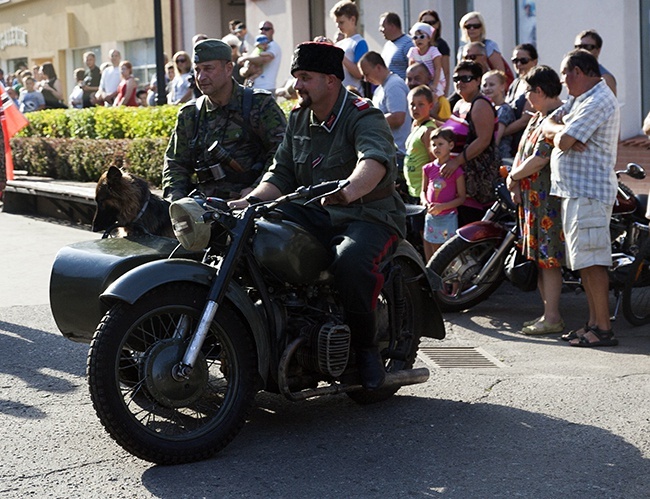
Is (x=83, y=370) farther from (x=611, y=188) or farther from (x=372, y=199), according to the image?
(x=611, y=188)

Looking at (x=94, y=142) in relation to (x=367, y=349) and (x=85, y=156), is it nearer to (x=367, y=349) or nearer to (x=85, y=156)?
(x=85, y=156)

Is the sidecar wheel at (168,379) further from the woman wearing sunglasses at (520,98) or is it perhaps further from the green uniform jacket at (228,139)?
the woman wearing sunglasses at (520,98)

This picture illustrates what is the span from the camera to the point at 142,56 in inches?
1206

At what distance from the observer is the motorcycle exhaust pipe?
5636mm

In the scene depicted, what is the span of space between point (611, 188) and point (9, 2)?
32763 millimetres

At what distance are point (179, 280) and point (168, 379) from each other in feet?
1.46

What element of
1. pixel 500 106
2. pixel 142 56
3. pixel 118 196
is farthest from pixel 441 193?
pixel 142 56

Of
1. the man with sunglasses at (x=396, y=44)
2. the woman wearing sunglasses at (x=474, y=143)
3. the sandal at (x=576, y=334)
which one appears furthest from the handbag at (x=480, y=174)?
the man with sunglasses at (x=396, y=44)

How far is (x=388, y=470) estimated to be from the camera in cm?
519

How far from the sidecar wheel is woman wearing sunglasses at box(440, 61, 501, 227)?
4.38m

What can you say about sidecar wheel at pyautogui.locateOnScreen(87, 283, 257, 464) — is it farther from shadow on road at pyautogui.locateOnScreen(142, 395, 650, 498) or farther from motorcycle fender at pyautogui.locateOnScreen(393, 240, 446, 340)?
motorcycle fender at pyautogui.locateOnScreen(393, 240, 446, 340)

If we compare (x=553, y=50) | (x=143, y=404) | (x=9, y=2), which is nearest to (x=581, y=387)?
(x=143, y=404)

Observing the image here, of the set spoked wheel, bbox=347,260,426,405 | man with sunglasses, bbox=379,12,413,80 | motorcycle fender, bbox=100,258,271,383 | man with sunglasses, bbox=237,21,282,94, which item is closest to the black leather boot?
spoked wheel, bbox=347,260,426,405

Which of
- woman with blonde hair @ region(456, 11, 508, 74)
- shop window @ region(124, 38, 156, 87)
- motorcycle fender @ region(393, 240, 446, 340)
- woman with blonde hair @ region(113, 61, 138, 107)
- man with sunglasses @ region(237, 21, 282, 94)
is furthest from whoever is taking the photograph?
shop window @ region(124, 38, 156, 87)
